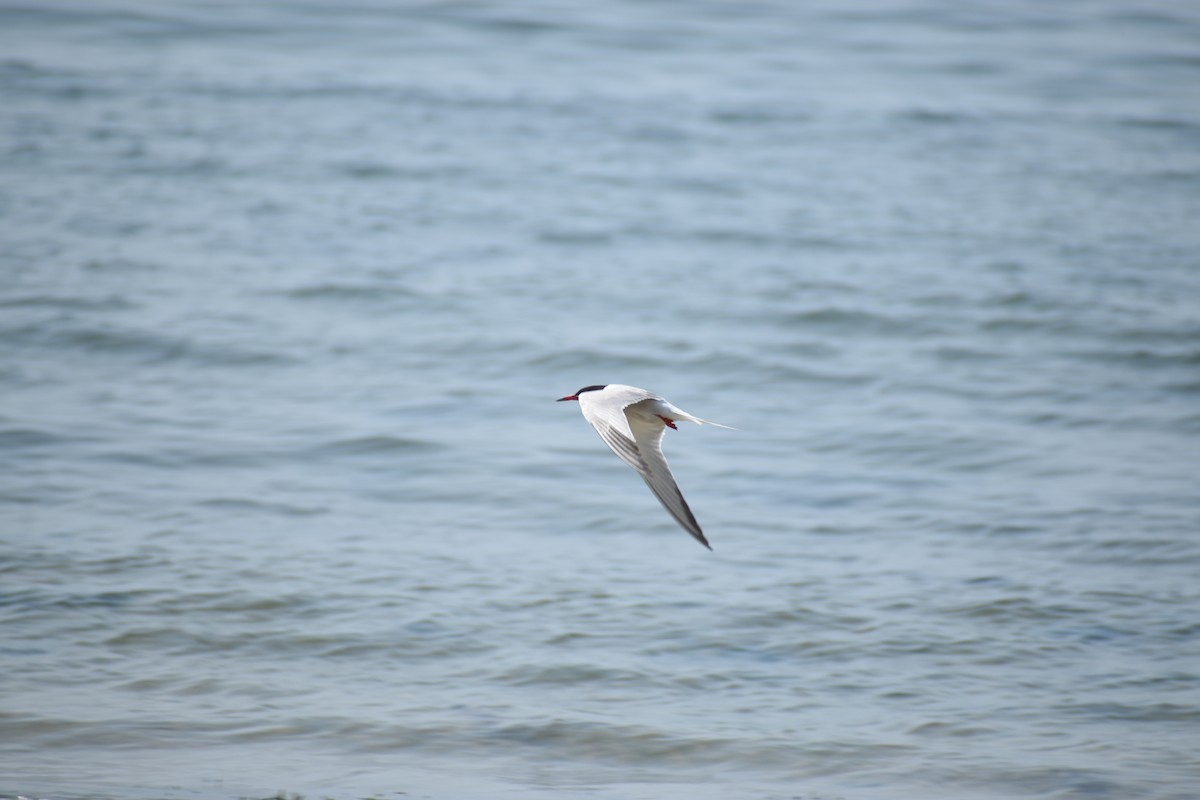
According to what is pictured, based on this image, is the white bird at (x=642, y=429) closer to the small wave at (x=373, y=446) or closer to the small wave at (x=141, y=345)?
the small wave at (x=373, y=446)

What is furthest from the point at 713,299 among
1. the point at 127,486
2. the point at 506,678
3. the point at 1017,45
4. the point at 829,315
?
the point at 1017,45

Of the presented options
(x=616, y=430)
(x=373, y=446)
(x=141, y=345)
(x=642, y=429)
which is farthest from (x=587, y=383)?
(x=616, y=430)

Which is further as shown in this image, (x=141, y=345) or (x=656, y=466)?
(x=141, y=345)

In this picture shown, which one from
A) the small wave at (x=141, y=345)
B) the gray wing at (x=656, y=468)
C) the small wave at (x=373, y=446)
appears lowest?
the small wave at (x=373, y=446)

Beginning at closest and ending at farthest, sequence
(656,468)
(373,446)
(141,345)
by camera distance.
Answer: (656,468)
(373,446)
(141,345)

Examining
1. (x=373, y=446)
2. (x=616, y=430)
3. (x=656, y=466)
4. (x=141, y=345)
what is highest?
(x=616, y=430)

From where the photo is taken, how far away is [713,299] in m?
11.5

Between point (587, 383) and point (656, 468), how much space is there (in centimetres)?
528

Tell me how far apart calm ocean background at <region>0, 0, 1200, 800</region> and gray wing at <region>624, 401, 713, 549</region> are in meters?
1.15

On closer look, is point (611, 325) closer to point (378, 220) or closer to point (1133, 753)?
point (378, 220)

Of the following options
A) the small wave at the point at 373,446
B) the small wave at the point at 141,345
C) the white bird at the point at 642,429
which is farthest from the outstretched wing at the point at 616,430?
the small wave at the point at 141,345

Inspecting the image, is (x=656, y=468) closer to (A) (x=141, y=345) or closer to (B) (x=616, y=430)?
(B) (x=616, y=430)

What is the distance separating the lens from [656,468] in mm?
4574

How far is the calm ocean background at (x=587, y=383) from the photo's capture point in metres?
5.36
